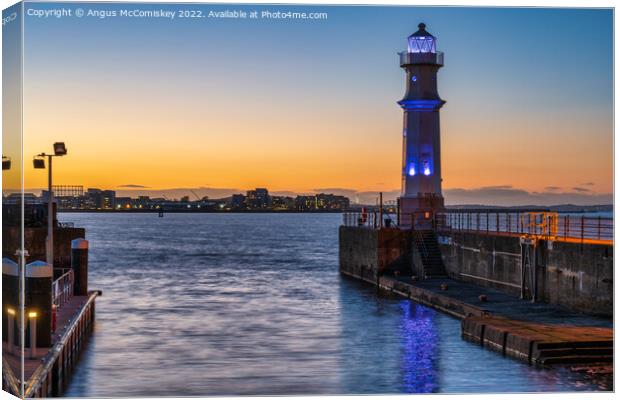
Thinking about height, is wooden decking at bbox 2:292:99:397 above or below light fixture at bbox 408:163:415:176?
below

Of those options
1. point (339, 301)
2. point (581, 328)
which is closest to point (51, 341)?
point (581, 328)

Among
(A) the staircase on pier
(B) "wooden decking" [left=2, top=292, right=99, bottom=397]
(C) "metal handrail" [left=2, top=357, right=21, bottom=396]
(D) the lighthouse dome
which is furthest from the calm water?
(D) the lighthouse dome

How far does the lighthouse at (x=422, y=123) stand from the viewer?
111 ft

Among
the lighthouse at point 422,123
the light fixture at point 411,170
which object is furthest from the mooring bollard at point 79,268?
the light fixture at point 411,170

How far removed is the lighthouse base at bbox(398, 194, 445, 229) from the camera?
110ft

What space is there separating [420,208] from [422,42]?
5.47 m

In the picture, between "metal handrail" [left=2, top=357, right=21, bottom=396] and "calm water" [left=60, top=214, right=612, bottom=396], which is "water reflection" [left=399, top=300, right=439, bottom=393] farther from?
"metal handrail" [left=2, top=357, right=21, bottom=396]

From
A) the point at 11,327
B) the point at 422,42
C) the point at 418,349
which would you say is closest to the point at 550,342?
the point at 418,349

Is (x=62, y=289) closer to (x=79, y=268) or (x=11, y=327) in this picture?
(x=79, y=268)

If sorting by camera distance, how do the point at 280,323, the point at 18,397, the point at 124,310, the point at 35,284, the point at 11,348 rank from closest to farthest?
the point at 18,397, the point at 11,348, the point at 35,284, the point at 280,323, the point at 124,310

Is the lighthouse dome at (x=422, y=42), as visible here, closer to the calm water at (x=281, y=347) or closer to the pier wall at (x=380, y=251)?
the pier wall at (x=380, y=251)

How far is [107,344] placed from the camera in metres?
21.0

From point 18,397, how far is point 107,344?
898 cm

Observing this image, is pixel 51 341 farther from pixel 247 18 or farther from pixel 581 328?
pixel 581 328
